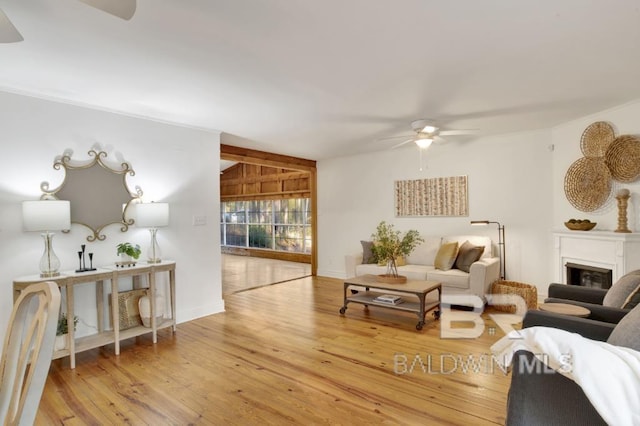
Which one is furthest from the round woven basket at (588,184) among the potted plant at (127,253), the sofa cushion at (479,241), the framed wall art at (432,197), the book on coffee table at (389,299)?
the potted plant at (127,253)

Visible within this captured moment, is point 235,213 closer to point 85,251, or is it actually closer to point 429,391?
point 85,251

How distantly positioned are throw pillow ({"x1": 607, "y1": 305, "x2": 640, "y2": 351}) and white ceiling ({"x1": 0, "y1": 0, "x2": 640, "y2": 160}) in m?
1.60

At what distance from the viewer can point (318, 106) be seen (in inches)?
138

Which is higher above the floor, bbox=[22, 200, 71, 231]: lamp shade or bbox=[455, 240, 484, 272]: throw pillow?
bbox=[22, 200, 71, 231]: lamp shade

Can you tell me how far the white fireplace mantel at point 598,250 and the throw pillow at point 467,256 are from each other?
0.90 m

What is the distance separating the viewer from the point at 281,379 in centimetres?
261

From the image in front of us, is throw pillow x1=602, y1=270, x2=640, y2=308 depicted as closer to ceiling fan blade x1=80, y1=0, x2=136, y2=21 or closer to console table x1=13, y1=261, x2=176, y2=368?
ceiling fan blade x1=80, y1=0, x2=136, y2=21

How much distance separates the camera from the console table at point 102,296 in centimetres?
287

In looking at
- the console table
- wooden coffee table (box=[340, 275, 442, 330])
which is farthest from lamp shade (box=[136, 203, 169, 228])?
wooden coffee table (box=[340, 275, 442, 330])

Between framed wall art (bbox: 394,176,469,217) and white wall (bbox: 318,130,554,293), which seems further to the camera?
framed wall art (bbox: 394,176,469,217)

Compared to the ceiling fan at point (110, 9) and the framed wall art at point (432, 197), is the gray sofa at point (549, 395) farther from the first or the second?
the framed wall art at point (432, 197)

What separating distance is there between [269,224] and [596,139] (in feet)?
25.3

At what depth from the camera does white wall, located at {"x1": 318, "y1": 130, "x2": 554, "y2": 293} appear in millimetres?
4715

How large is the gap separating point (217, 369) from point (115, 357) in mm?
1049
